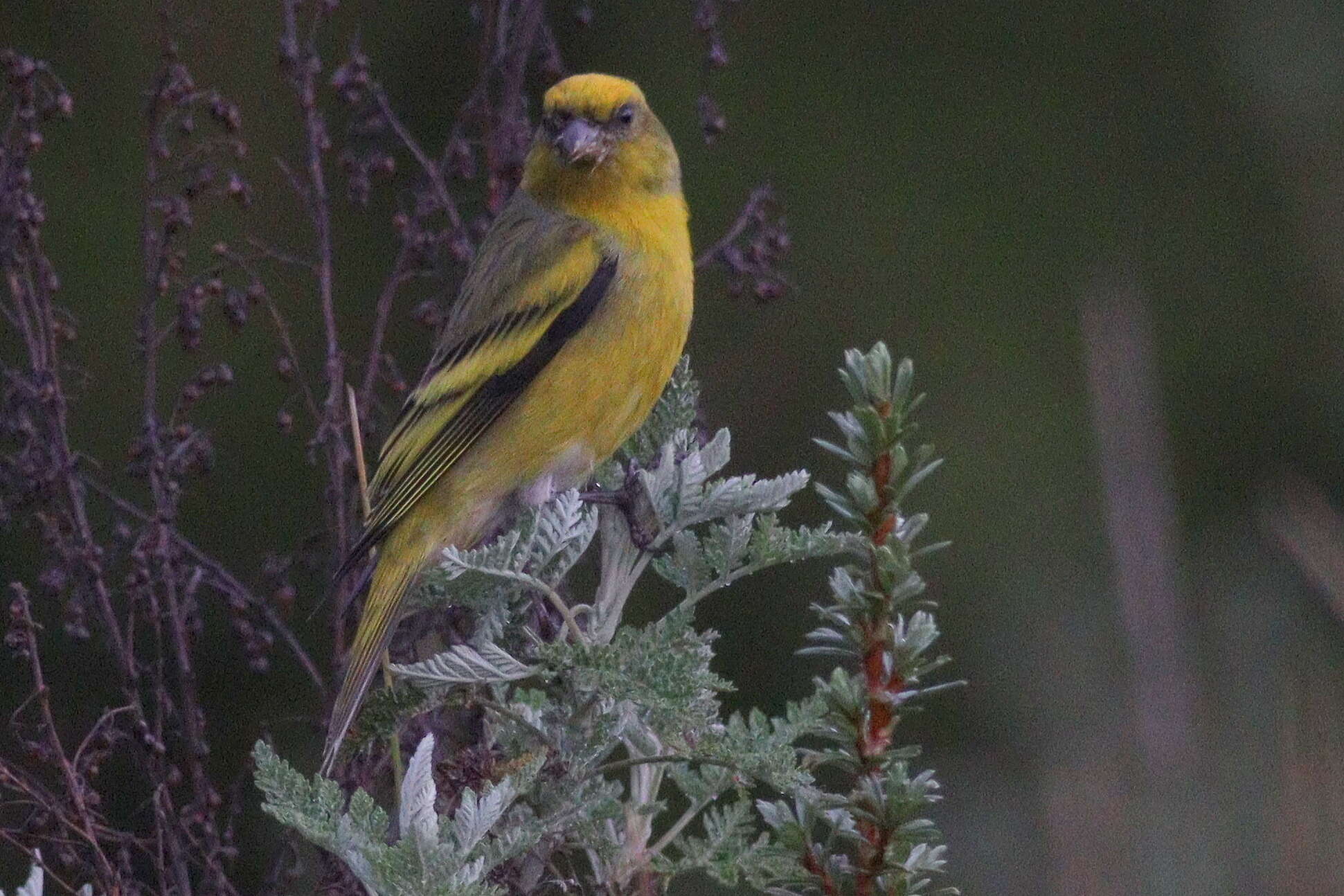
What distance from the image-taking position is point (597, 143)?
352 cm

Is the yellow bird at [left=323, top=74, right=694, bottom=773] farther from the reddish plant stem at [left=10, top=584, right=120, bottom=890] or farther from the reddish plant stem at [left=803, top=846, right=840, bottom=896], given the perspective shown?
the reddish plant stem at [left=803, top=846, right=840, bottom=896]

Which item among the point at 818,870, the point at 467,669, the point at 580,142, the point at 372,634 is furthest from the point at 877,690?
the point at 580,142

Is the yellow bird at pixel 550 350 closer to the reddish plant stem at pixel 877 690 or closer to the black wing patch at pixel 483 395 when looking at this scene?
the black wing patch at pixel 483 395

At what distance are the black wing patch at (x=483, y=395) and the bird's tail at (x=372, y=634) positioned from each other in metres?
0.10

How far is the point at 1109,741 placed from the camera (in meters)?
1.67

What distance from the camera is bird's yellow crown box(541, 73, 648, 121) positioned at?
353 cm

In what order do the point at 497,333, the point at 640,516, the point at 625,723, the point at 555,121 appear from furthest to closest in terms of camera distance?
1. the point at 555,121
2. the point at 497,333
3. the point at 640,516
4. the point at 625,723

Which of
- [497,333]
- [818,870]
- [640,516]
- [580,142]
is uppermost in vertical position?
[580,142]

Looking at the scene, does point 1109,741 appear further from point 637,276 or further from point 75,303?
point 75,303

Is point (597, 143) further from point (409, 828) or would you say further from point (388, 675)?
point (409, 828)

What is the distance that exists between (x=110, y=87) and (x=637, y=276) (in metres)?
2.13

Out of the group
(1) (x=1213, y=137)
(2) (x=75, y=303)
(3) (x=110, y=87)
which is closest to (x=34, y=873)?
(2) (x=75, y=303)

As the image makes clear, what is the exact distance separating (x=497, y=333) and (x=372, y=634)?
864 mm

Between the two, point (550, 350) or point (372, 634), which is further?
point (550, 350)
